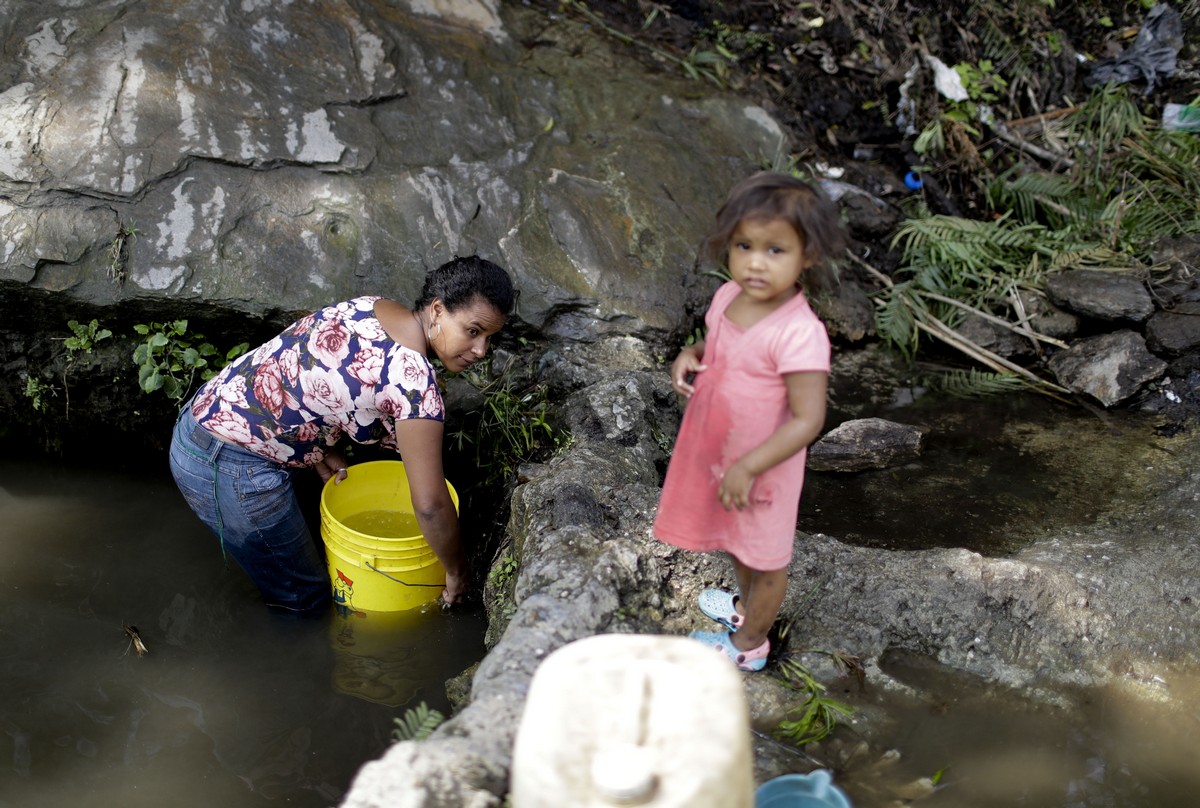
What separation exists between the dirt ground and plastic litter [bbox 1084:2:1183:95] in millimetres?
60

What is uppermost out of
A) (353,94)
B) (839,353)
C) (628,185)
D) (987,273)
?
(353,94)

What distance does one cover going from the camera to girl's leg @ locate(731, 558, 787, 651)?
2492 millimetres

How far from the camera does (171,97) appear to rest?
13.1 feet

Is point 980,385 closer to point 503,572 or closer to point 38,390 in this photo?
point 503,572

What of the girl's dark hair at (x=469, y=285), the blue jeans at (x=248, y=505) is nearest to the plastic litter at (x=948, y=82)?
the girl's dark hair at (x=469, y=285)

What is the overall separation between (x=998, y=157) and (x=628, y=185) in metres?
2.52

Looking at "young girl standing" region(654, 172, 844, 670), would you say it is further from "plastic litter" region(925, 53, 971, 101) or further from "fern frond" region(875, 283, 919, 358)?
"plastic litter" region(925, 53, 971, 101)

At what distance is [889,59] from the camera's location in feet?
19.0

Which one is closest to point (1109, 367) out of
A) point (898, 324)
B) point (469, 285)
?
point (898, 324)

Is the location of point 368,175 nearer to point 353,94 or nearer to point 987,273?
point 353,94

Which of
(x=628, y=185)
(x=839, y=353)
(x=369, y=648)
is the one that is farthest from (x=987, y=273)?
Answer: (x=369, y=648)

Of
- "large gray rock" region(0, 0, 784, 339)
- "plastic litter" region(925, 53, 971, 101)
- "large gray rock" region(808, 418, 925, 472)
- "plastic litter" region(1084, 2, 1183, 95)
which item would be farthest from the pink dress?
"plastic litter" region(1084, 2, 1183, 95)

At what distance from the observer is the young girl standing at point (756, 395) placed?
7.16 feet

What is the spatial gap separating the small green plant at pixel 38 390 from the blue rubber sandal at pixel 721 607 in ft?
9.82
